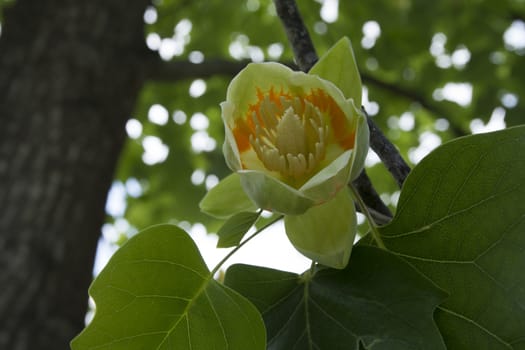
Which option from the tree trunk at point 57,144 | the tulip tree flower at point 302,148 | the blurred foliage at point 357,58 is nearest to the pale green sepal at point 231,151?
the tulip tree flower at point 302,148

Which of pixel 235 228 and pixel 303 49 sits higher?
pixel 303 49

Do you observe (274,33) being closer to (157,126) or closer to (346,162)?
(157,126)

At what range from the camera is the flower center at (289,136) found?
1.69ft

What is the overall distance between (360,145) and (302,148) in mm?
69

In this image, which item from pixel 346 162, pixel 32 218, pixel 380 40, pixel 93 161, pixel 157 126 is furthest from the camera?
pixel 157 126

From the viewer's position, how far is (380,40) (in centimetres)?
298

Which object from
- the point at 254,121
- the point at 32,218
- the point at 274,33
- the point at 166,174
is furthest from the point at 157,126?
the point at 254,121

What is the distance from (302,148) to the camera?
1.71 ft

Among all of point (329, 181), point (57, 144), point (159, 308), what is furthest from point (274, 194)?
point (57, 144)

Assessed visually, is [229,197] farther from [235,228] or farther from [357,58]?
[357,58]

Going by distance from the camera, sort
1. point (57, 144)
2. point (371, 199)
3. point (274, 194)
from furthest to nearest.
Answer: point (57, 144)
point (371, 199)
point (274, 194)

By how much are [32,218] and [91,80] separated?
0.52 metres

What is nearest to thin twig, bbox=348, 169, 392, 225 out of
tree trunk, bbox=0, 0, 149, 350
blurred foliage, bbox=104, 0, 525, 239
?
tree trunk, bbox=0, 0, 149, 350

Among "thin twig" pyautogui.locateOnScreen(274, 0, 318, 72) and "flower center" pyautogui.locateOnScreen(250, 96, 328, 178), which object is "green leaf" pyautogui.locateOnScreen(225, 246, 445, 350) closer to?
"flower center" pyautogui.locateOnScreen(250, 96, 328, 178)
